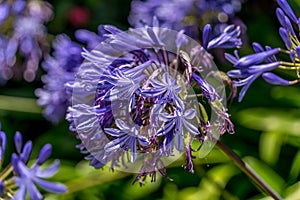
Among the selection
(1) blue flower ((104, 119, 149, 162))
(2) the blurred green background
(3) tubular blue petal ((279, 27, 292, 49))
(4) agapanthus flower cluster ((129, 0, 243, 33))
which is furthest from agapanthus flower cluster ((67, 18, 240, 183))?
(4) agapanthus flower cluster ((129, 0, 243, 33))

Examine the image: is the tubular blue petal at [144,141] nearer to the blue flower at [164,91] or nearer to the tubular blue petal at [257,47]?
the blue flower at [164,91]

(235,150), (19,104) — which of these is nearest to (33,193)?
(235,150)

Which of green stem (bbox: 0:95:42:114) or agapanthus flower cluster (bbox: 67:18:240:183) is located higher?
agapanthus flower cluster (bbox: 67:18:240:183)

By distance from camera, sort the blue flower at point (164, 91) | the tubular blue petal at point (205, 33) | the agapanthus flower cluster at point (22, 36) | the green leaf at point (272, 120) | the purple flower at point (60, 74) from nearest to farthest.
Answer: the blue flower at point (164, 91) < the tubular blue petal at point (205, 33) < the purple flower at point (60, 74) < the green leaf at point (272, 120) < the agapanthus flower cluster at point (22, 36)

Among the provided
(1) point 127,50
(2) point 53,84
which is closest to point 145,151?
(1) point 127,50

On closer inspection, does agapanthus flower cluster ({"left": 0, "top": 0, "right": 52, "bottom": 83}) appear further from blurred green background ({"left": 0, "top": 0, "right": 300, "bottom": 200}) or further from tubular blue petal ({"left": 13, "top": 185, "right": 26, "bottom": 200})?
tubular blue petal ({"left": 13, "top": 185, "right": 26, "bottom": 200})

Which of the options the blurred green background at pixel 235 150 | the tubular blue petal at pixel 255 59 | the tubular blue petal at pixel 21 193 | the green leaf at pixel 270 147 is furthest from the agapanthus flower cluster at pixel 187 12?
the tubular blue petal at pixel 21 193

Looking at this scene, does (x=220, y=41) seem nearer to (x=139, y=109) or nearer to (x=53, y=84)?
(x=139, y=109)
